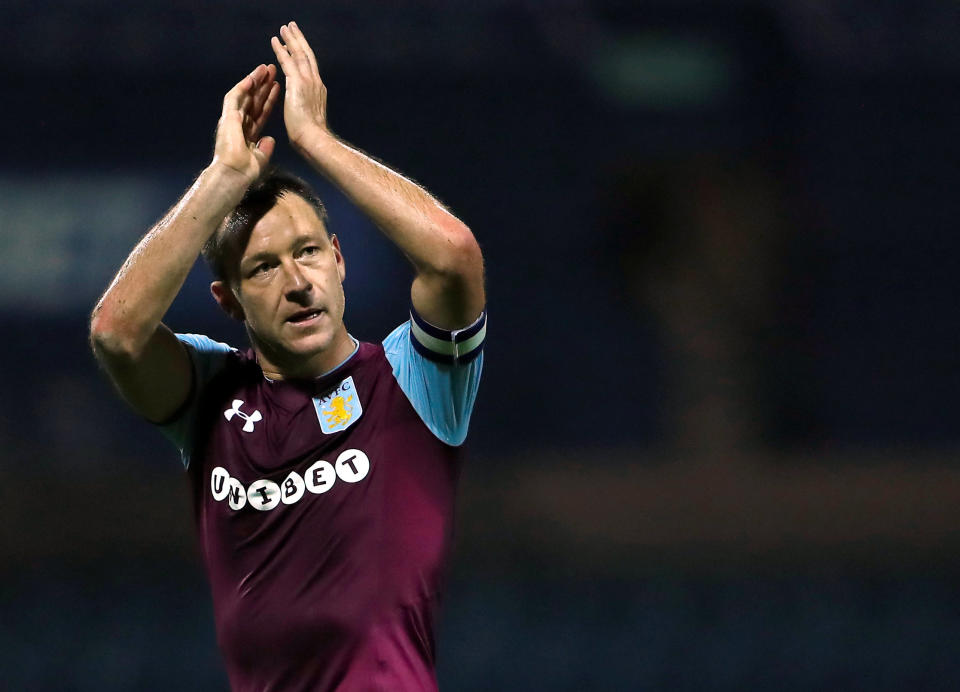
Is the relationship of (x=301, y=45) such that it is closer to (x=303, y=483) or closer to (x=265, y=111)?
(x=265, y=111)

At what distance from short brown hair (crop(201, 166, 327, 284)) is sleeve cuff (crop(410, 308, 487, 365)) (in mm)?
396

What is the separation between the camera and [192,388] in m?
3.29

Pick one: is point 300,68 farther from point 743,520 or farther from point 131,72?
point 131,72

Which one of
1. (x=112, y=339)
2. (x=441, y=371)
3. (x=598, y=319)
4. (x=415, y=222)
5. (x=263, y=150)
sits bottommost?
(x=598, y=319)

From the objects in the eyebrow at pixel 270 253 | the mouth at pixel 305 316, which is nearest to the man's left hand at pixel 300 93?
the eyebrow at pixel 270 253

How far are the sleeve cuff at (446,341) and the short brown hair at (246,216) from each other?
15.6 inches

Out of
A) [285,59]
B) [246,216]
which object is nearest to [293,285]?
[246,216]

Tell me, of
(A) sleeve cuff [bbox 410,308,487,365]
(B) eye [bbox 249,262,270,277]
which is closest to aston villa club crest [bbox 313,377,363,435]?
(A) sleeve cuff [bbox 410,308,487,365]

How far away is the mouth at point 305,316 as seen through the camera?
3123 mm

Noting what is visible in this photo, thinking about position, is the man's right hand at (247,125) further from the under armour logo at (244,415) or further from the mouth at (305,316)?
the under armour logo at (244,415)

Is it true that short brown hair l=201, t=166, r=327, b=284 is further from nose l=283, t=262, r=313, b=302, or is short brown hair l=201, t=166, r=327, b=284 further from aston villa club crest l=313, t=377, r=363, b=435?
aston villa club crest l=313, t=377, r=363, b=435

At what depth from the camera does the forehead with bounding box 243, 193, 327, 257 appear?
124 inches

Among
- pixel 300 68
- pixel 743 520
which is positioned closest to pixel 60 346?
pixel 743 520

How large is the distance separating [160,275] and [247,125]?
0.50 metres
